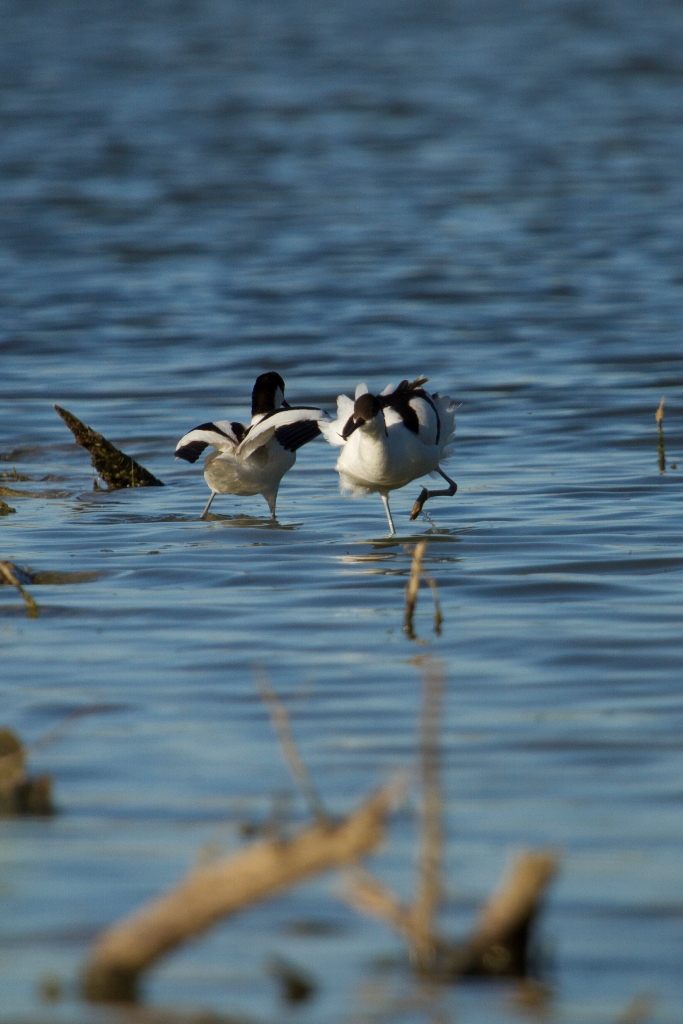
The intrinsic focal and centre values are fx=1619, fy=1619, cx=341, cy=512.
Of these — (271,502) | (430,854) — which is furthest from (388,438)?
(430,854)

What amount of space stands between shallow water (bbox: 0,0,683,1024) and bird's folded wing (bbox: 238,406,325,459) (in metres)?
0.54

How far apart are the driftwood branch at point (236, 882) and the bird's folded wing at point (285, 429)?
6785 millimetres

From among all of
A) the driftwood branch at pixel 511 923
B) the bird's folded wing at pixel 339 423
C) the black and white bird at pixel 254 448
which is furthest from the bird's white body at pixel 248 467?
the driftwood branch at pixel 511 923

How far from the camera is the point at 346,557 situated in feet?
30.4

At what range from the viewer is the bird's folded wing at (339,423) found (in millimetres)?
10297

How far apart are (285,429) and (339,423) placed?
0.37 m

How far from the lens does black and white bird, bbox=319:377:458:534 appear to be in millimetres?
9945

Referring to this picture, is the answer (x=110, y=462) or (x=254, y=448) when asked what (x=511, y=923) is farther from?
(x=110, y=462)

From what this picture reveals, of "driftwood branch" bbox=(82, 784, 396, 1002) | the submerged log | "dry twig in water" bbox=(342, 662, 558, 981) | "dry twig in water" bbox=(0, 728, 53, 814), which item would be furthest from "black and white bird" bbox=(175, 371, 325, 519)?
"driftwood branch" bbox=(82, 784, 396, 1002)

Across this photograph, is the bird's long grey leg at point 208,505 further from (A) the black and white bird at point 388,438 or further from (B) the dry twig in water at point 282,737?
(B) the dry twig in water at point 282,737

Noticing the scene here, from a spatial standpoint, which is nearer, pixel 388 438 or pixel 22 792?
pixel 22 792

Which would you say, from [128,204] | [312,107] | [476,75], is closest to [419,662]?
[128,204]

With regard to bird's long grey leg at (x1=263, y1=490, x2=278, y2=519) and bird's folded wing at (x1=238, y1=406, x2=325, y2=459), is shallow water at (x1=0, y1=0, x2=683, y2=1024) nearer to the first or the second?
bird's long grey leg at (x1=263, y1=490, x2=278, y2=519)

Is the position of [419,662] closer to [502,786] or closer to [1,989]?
[502,786]
